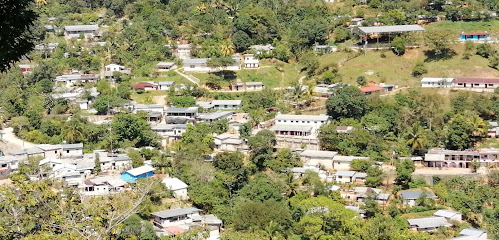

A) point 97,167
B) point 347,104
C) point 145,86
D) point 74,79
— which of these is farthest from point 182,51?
point 97,167

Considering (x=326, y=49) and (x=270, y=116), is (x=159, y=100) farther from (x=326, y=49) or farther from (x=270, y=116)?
(x=326, y=49)

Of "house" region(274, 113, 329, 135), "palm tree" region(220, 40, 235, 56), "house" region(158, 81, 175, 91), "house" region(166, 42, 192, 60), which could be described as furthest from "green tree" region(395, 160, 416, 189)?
"house" region(166, 42, 192, 60)

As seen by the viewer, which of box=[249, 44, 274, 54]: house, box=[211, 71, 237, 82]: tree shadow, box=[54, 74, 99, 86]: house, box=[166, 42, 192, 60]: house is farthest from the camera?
box=[166, 42, 192, 60]: house

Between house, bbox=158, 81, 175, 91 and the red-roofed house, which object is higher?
the red-roofed house

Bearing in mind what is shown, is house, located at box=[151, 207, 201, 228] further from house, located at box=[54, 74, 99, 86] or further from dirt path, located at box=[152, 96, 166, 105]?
house, located at box=[54, 74, 99, 86]

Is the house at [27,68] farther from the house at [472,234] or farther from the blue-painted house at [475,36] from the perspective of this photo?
the house at [472,234]

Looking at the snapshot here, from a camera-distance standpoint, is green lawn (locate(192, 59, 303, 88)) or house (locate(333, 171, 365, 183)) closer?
house (locate(333, 171, 365, 183))

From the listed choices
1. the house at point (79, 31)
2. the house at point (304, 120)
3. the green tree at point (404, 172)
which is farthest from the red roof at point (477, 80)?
the house at point (79, 31)
